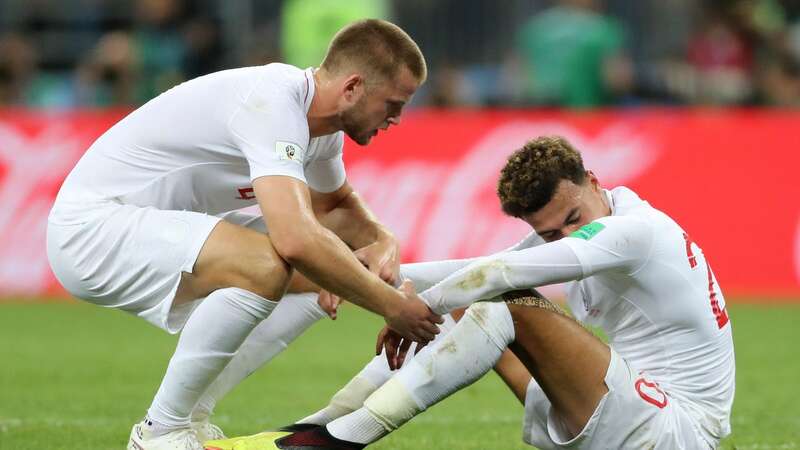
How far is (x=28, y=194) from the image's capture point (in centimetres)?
1284

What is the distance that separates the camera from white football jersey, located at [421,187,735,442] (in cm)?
500

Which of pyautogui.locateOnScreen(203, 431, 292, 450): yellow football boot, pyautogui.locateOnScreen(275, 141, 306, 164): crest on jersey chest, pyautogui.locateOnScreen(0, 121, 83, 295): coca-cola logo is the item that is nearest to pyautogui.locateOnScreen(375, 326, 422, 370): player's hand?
pyautogui.locateOnScreen(203, 431, 292, 450): yellow football boot

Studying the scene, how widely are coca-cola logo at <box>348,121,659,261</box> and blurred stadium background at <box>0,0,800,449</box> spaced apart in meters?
0.02

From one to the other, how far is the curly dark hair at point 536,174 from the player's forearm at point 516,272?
298 mm

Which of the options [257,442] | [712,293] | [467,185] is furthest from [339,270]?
[467,185]

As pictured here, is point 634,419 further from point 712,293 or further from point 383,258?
point 383,258

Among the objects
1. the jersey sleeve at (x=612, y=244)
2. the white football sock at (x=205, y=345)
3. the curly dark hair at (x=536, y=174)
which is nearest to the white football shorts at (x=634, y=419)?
the jersey sleeve at (x=612, y=244)

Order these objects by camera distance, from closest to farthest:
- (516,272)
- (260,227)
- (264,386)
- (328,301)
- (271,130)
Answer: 1. (516,272)
2. (271,130)
3. (328,301)
4. (260,227)
5. (264,386)

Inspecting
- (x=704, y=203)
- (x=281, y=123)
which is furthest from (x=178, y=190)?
(x=704, y=203)

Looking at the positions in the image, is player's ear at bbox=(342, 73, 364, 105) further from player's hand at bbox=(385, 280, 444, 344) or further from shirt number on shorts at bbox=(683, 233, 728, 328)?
shirt number on shorts at bbox=(683, 233, 728, 328)

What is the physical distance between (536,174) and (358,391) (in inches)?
47.7

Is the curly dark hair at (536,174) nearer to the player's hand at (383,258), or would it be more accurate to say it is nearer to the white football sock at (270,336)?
the player's hand at (383,258)

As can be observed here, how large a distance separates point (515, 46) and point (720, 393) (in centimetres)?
1121

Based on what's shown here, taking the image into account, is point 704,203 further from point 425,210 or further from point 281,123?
point 281,123
